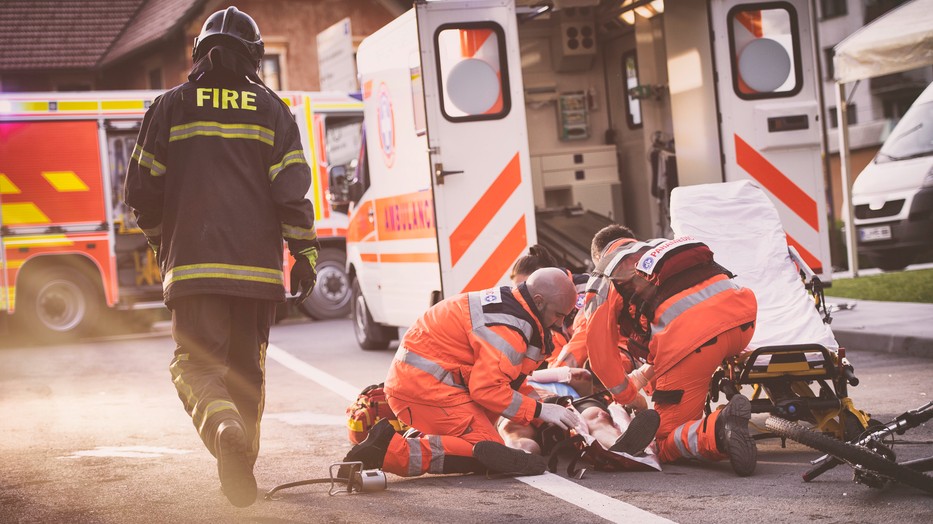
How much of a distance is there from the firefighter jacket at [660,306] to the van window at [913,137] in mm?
12309

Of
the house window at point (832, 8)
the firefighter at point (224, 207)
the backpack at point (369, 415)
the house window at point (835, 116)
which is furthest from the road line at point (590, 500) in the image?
the house window at point (832, 8)

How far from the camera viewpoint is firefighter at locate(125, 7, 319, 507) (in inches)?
210

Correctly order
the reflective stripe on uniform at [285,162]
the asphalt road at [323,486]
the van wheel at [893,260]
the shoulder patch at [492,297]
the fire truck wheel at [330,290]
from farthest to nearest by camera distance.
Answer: the van wheel at [893,260], the fire truck wheel at [330,290], the shoulder patch at [492,297], the reflective stripe on uniform at [285,162], the asphalt road at [323,486]

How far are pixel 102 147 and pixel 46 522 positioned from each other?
11.9 metres

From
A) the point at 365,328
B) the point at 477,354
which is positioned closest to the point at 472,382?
the point at 477,354

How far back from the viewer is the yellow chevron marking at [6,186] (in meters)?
16.0

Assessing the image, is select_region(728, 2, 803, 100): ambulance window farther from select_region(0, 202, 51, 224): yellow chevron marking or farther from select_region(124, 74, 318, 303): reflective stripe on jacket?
select_region(0, 202, 51, 224): yellow chevron marking

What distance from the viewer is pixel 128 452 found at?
7.15m

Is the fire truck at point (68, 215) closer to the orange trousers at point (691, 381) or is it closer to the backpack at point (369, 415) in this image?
the backpack at point (369, 415)

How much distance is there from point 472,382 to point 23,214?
458 inches

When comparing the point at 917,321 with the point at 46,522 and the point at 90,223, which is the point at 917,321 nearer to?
the point at 46,522

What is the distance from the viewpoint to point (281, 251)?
5.60m

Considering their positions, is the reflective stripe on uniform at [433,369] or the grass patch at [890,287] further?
the grass patch at [890,287]

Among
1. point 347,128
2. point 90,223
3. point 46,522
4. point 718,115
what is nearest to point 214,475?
point 46,522
